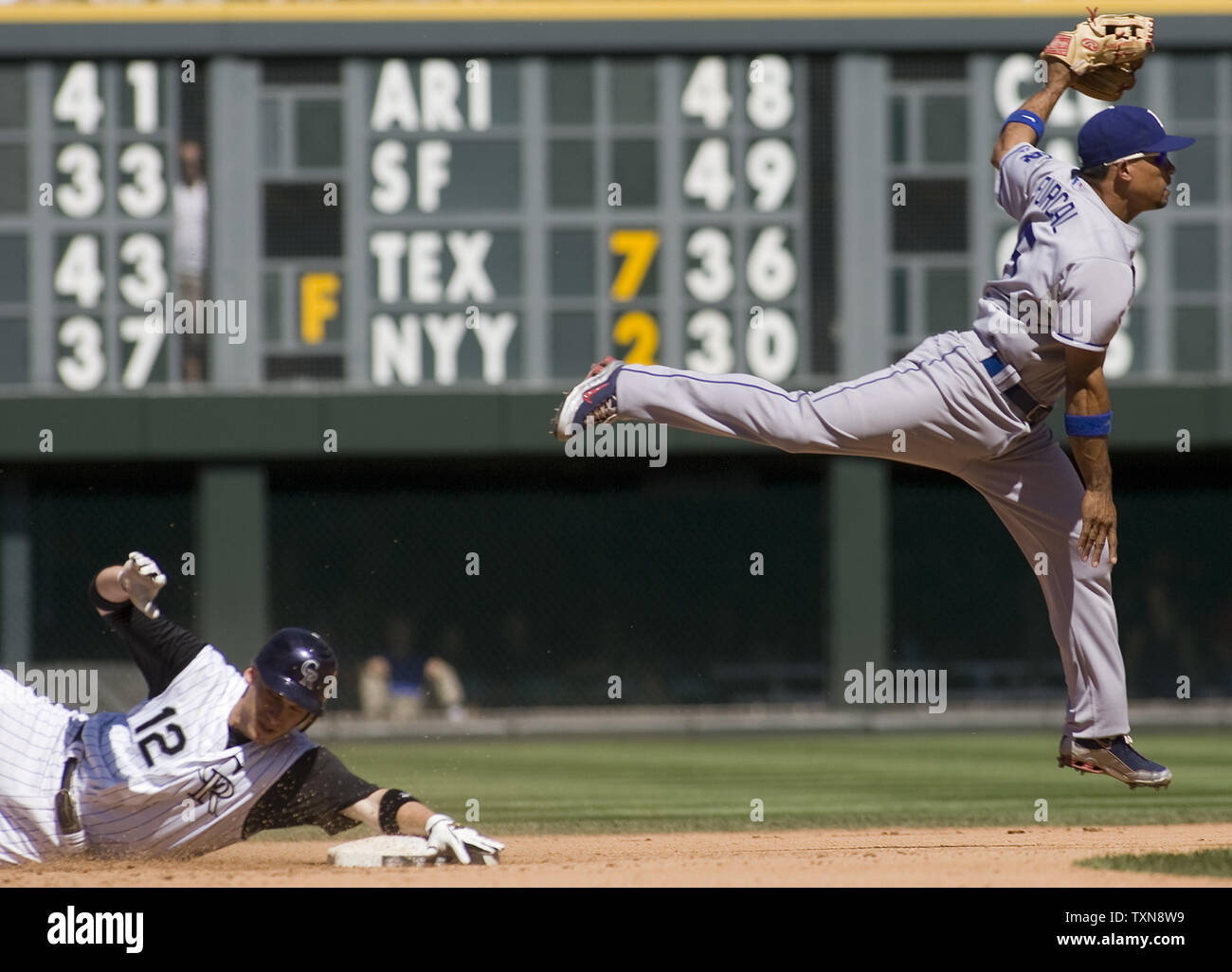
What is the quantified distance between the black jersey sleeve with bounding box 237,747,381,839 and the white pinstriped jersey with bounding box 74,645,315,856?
0.12ft

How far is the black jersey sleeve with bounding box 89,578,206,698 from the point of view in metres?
6.29

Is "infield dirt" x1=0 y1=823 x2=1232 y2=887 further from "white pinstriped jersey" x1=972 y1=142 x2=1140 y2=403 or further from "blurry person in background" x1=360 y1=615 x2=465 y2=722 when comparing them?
"blurry person in background" x1=360 y1=615 x2=465 y2=722

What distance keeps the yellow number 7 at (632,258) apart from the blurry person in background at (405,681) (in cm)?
524

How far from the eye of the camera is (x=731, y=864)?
261 inches

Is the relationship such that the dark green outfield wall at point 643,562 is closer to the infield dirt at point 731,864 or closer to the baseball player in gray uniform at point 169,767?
the infield dirt at point 731,864

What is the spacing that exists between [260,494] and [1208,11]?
13.6 m

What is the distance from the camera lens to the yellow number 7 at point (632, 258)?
73.0 ft

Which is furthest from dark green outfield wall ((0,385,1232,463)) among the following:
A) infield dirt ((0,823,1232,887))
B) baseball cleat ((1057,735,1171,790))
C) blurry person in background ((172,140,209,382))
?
baseball cleat ((1057,735,1171,790))

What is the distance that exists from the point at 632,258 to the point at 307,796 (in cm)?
1648

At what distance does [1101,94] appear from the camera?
680cm

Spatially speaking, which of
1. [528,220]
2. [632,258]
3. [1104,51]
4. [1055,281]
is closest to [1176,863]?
[1055,281]

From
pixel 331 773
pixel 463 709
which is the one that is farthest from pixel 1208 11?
pixel 331 773

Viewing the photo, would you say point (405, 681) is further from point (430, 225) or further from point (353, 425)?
point (430, 225)

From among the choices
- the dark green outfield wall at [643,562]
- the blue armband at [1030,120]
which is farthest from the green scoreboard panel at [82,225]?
the blue armband at [1030,120]
